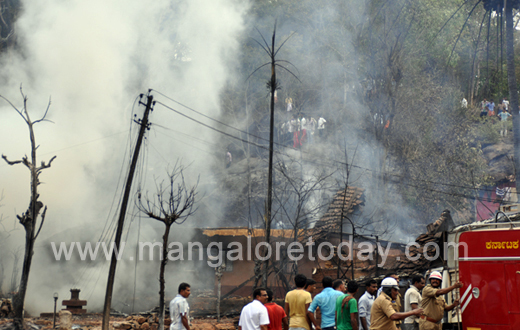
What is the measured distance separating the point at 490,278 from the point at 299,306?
2.50 meters

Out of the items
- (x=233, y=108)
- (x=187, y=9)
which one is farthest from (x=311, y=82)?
(x=187, y=9)

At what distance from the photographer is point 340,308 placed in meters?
6.55

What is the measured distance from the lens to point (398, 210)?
2906cm

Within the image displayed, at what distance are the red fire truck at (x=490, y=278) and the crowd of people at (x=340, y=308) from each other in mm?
292

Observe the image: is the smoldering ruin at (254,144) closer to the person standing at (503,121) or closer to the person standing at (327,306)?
the person standing at (503,121)

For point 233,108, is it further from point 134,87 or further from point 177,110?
point 134,87

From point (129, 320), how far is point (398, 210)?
18.7 metres

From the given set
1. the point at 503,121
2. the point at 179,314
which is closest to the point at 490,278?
the point at 179,314

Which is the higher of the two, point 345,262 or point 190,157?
point 190,157

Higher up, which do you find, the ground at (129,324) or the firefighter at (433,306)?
the firefighter at (433,306)

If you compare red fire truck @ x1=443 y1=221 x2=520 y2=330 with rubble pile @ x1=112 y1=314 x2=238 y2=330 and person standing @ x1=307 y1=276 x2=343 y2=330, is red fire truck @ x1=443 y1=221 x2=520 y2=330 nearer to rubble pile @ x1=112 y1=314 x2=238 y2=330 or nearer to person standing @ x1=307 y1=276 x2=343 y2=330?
person standing @ x1=307 y1=276 x2=343 y2=330

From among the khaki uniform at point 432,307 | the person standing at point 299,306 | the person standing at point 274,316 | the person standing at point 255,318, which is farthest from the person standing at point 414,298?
the person standing at point 255,318

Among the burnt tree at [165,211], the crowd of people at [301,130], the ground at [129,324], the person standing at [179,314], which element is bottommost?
the ground at [129,324]

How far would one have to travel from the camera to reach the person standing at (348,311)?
20.8ft
